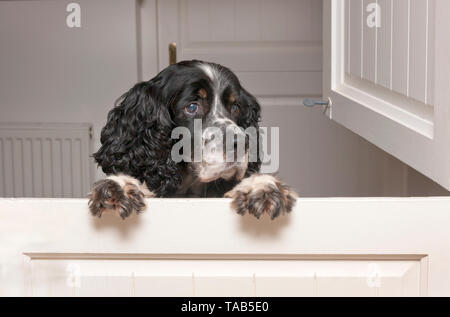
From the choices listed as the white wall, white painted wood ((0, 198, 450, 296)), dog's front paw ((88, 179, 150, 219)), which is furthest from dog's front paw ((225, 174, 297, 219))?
the white wall

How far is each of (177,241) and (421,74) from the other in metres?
0.61

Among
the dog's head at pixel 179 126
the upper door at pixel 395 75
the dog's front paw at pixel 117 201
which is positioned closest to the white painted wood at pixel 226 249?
the dog's front paw at pixel 117 201

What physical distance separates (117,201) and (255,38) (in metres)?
1.99

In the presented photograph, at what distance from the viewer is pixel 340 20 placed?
205cm

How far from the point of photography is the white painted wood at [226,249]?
1.14 meters

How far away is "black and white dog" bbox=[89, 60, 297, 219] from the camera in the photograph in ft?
5.17

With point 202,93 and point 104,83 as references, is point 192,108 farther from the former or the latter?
point 104,83

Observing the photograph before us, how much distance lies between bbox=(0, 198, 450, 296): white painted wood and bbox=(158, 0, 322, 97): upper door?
1952 mm

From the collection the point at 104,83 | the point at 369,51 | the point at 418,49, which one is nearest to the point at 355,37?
the point at 369,51

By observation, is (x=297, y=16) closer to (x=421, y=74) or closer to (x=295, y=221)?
(x=421, y=74)

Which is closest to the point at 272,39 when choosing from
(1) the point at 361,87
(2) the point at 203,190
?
(1) the point at 361,87

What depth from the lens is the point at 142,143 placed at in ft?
5.37

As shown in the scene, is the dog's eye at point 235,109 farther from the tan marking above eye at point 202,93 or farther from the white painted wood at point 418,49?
the white painted wood at point 418,49

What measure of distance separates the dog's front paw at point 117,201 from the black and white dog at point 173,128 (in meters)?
0.27
